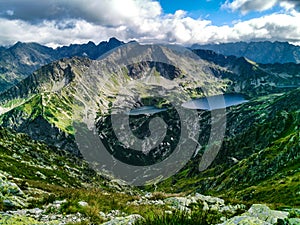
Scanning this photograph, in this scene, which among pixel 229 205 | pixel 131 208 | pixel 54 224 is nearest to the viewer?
pixel 54 224

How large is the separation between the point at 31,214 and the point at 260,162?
105 metres

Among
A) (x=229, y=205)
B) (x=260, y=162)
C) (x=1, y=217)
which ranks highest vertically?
(x=1, y=217)

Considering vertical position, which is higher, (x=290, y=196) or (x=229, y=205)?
(x=229, y=205)

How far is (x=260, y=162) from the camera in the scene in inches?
4279

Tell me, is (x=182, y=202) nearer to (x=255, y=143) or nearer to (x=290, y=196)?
(x=290, y=196)

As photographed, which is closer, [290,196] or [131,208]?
[131,208]

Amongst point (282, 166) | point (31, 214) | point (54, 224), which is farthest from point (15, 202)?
point (282, 166)

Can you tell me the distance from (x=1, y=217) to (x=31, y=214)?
129 inches

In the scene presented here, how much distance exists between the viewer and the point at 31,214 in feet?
51.7

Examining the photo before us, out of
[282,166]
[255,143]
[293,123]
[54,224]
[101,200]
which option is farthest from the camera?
[255,143]

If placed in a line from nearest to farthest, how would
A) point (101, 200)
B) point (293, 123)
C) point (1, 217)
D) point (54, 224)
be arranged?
point (1, 217), point (54, 224), point (101, 200), point (293, 123)

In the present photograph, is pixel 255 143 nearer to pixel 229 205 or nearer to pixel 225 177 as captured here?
pixel 225 177

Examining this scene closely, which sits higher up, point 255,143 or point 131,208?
→ point 131,208

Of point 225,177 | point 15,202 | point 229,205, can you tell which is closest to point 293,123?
point 225,177
